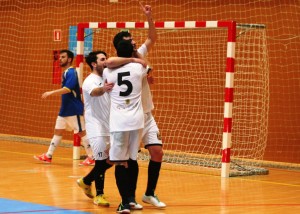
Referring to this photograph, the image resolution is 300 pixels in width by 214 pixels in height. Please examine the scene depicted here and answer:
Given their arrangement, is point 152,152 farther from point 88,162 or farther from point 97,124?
point 88,162

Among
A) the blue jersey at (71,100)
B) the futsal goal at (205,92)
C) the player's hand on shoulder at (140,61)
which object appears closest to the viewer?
the player's hand on shoulder at (140,61)

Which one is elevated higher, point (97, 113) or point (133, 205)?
point (97, 113)

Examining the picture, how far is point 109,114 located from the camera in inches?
315

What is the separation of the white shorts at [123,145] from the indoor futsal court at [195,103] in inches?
36.7

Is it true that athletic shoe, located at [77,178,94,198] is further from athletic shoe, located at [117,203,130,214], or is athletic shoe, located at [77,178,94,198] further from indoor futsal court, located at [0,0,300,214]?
athletic shoe, located at [117,203,130,214]

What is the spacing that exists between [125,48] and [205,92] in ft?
19.8

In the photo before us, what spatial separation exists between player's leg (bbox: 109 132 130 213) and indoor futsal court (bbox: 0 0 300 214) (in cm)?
76

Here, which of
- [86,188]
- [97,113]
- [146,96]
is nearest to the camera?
[146,96]

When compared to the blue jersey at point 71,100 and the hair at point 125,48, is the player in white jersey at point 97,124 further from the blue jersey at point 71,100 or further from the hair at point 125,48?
the blue jersey at point 71,100

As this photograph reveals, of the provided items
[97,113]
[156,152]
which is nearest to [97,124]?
[97,113]

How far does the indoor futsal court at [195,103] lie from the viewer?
365 inches

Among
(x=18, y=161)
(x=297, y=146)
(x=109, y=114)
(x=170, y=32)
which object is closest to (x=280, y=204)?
(x=109, y=114)

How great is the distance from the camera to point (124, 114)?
722 cm

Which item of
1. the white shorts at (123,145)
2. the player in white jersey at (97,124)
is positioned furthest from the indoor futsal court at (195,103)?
the white shorts at (123,145)
